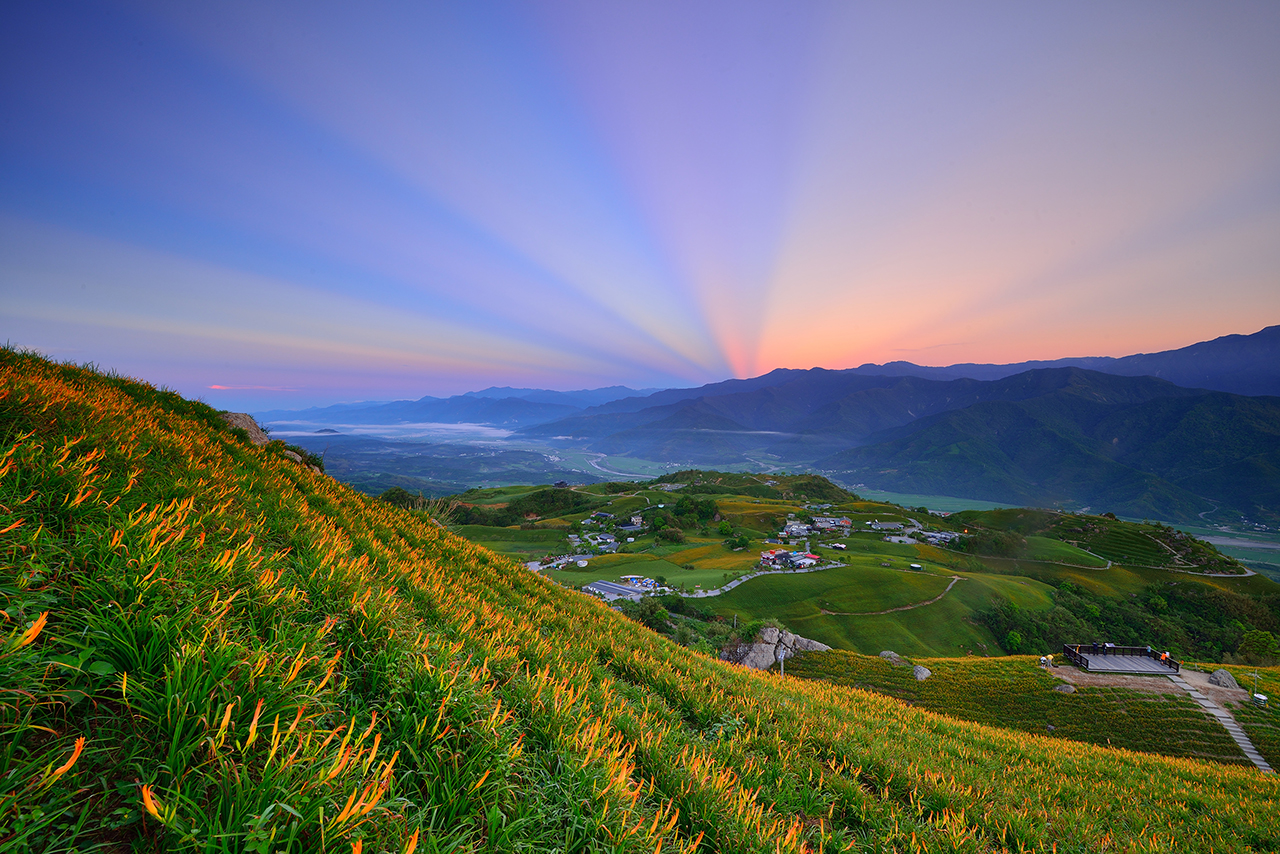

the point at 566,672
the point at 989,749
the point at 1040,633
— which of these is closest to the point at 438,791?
the point at 566,672

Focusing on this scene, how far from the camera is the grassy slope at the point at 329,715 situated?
2070mm

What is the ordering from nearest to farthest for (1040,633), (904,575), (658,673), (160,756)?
(160,756) < (658,673) < (1040,633) < (904,575)

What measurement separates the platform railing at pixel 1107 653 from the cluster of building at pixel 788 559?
3454 cm

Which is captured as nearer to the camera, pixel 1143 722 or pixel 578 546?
pixel 1143 722

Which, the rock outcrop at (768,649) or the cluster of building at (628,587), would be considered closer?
the rock outcrop at (768,649)

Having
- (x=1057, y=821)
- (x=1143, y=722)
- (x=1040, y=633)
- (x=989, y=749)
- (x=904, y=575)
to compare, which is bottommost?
(x=1040, y=633)

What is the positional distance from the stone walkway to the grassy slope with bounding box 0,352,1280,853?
104 ft

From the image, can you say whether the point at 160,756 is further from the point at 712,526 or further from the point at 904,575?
the point at 712,526

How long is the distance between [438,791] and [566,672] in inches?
119

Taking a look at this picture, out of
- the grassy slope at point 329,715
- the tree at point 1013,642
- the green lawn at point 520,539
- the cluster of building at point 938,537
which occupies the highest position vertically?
the grassy slope at point 329,715

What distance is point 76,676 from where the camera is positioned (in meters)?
2.29

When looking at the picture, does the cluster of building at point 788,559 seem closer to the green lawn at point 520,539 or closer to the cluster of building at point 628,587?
the cluster of building at point 628,587

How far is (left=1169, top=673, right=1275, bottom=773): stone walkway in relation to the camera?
24.7 metres

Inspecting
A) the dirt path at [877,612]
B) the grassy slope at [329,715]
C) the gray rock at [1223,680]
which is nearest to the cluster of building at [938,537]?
the dirt path at [877,612]
